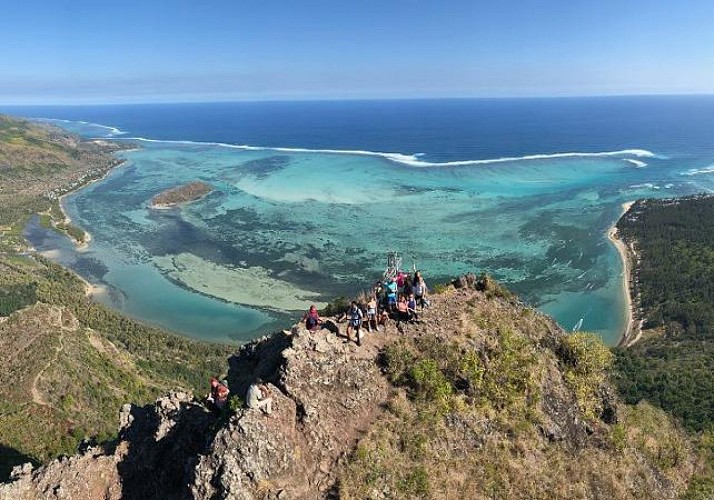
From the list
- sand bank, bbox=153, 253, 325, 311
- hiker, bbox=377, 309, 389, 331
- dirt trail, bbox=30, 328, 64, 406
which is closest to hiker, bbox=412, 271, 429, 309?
hiker, bbox=377, 309, 389, 331

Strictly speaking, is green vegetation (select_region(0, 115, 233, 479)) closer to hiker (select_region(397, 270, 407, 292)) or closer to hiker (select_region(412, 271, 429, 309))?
hiker (select_region(397, 270, 407, 292))

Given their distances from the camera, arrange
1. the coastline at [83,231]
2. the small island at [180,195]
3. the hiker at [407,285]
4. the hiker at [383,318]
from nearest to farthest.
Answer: the hiker at [383,318]
the hiker at [407,285]
the coastline at [83,231]
the small island at [180,195]

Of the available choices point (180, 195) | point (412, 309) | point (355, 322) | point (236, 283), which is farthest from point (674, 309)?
point (180, 195)

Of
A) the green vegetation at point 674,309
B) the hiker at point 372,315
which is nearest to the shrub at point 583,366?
the hiker at point 372,315

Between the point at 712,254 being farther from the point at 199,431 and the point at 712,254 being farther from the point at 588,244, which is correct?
the point at 199,431

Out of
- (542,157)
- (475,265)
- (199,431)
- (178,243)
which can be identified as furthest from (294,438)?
(542,157)

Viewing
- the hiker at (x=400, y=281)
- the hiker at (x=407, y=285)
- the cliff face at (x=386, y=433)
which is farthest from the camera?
the hiker at (x=400, y=281)

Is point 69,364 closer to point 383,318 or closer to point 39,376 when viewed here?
point 39,376

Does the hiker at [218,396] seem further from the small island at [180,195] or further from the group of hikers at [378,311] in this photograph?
the small island at [180,195]
